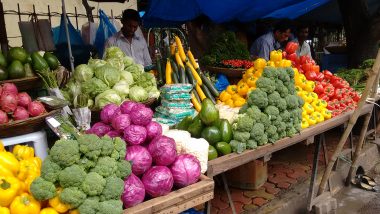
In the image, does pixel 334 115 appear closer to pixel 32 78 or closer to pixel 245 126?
pixel 245 126

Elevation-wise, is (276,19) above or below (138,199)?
above

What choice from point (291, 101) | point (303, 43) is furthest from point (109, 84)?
point (303, 43)

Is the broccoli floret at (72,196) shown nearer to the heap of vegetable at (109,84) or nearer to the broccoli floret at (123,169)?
the broccoli floret at (123,169)

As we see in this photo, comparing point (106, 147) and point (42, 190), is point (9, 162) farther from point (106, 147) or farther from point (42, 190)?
point (106, 147)

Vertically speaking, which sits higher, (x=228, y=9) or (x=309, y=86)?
(x=228, y=9)

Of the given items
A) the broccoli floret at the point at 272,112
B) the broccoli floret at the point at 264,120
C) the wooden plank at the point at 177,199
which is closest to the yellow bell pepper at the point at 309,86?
the broccoli floret at the point at 272,112

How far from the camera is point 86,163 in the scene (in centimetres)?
157

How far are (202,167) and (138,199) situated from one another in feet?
2.03

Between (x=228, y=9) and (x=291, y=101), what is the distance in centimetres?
357

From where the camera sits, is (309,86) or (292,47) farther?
(292,47)

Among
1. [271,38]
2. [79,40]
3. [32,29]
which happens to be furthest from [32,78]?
[271,38]

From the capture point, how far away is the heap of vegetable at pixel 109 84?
2.76 meters

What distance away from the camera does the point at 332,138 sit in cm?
621

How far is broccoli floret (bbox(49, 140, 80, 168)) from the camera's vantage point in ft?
4.99
